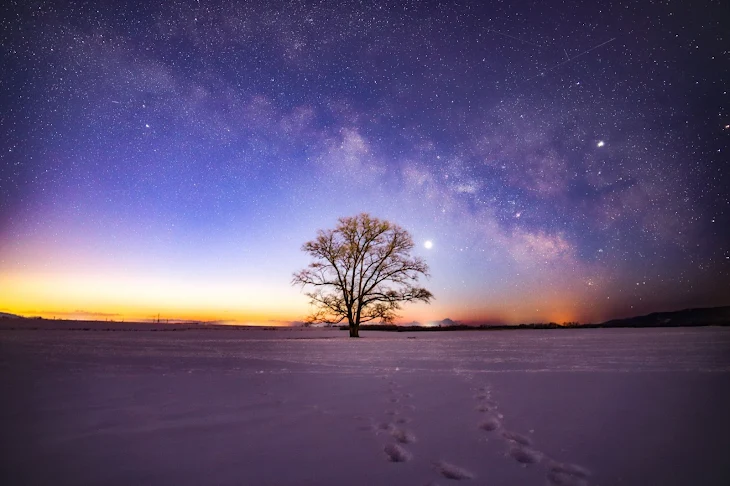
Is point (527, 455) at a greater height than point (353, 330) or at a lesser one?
greater

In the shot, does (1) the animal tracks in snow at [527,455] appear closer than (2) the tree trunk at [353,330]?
Yes

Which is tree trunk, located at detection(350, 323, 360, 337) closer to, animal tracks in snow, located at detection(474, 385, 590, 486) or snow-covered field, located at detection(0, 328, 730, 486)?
snow-covered field, located at detection(0, 328, 730, 486)

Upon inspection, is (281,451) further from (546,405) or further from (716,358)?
(716,358)

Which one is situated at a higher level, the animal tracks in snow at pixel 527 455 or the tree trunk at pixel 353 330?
the animal tracks in snow at pixel 527 455

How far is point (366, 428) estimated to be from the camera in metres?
3.25

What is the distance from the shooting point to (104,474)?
2.20m

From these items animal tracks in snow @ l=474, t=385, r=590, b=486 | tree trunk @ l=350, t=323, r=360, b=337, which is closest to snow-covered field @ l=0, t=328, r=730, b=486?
animal tracks in snow @ l=474, t=385, r=590, b=486

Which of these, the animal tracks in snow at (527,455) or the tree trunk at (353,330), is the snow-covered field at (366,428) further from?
the tree trunk at (353,330)

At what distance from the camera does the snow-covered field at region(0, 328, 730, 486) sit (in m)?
2.27

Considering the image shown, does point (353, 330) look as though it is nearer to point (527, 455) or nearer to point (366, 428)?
point (366, 428)

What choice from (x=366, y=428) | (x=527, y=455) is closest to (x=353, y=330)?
(x=366, y=428)

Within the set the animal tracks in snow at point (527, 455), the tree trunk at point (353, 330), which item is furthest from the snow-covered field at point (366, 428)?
the tree trunk at point (353, 330)

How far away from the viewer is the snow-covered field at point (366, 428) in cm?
227

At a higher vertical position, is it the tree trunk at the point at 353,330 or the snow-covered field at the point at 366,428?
the snow-covered field at the point at 366,428
